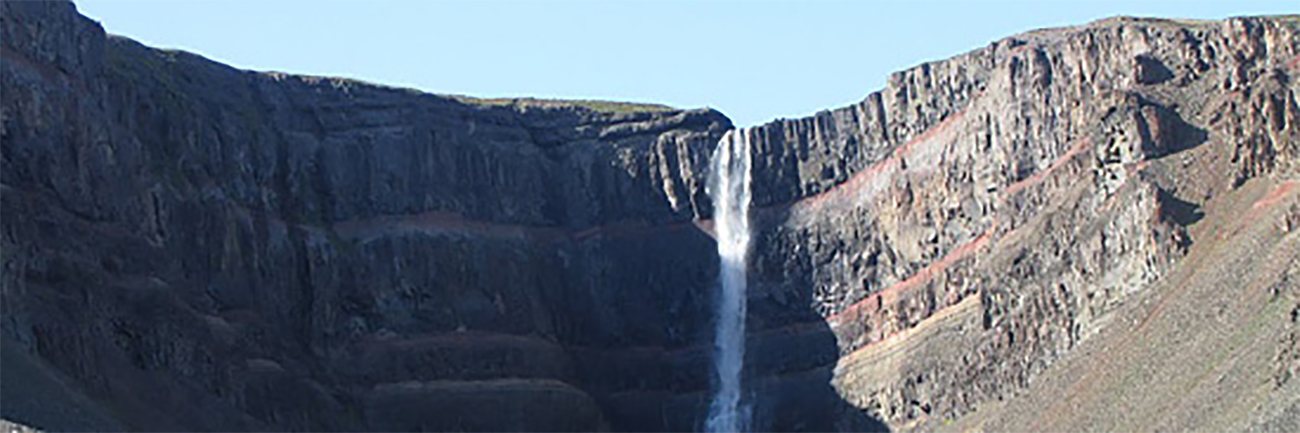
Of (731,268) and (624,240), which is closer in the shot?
(731,268)

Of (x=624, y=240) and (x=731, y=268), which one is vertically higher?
(x=624, y=240)

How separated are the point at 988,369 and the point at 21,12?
4238cm

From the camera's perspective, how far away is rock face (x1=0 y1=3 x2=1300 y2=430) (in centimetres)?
10762

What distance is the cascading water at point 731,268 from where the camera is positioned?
5153 inches

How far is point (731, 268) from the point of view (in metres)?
135

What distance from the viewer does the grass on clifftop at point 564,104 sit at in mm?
142000

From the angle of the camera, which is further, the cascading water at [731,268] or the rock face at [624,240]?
the cascading water at [731,268]

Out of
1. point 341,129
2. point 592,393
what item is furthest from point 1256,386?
point 341,129

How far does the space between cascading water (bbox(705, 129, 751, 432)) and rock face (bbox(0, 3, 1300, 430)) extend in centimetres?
96

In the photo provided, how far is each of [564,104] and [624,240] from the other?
9766 mm

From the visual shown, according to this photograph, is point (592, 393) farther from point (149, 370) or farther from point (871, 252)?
point (149, 370)

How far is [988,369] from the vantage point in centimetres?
11494

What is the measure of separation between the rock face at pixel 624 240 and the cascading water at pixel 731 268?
96 cm

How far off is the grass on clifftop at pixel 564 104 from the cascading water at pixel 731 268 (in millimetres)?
6971
